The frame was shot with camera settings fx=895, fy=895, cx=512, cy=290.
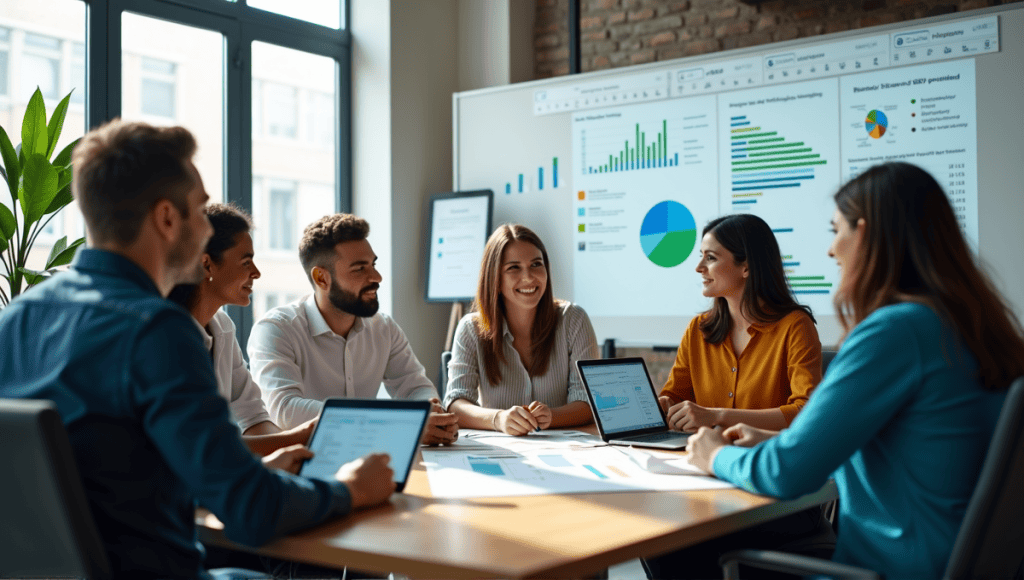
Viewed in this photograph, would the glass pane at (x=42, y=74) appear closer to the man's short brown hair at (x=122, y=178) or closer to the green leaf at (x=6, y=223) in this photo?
the green leaf at (x=6, y=223)

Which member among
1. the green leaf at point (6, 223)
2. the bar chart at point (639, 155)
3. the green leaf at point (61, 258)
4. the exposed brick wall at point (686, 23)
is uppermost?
the exposed brick wall at point (686, 23)

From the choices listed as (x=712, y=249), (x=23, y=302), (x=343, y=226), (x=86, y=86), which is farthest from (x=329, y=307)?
(x=86, y=86)

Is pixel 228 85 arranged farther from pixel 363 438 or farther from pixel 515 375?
pixel 363 438

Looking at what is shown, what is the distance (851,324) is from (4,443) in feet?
4.63

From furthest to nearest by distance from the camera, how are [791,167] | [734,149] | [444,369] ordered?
[444,369] < [734,149] < [791,167]

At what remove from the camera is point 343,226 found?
2984mm

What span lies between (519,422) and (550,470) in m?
0.56

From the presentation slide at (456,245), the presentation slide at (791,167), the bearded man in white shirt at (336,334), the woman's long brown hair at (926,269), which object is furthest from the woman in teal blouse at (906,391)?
the presentation slide at (456,245)

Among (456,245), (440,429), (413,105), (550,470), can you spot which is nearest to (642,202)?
(456,245)

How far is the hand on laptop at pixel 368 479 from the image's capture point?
1.52 m

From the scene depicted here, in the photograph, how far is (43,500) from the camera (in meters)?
1.20

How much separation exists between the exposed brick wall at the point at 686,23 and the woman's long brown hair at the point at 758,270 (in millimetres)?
2700

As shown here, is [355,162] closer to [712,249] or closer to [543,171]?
[543,171]

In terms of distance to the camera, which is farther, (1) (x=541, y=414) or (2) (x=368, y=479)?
(1) (x=541, y=414)
